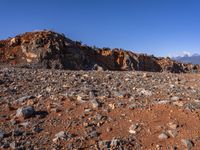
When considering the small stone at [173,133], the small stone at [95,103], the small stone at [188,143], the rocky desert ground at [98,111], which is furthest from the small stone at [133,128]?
the small stone at [95,103]

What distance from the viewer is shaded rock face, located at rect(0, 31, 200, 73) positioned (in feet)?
139

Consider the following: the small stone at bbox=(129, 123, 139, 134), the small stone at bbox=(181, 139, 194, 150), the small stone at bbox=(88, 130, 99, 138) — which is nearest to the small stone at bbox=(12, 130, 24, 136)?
the small stone at bbox=(88, 130, 99, 138)

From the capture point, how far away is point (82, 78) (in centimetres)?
1661

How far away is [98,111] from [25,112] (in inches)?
87.2

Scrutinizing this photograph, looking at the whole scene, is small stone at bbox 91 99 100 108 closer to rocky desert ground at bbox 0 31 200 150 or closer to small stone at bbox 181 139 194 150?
rocky desert ground at bbox 0 31 200 150

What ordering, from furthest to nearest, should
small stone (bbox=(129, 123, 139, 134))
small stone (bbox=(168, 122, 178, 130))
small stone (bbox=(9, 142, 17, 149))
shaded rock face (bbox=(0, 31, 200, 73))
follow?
1. shaded rock face (bbox=(0, 31, 200, 73))
2. small stone (bbox=(168, 122, 178, 130))
3. small stone (bbox=(129, 123, 139, 134))
4. small stone (bbox=(9, 142, 17, 149))

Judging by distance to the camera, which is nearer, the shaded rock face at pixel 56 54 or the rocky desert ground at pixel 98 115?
the rocky desert ground at pixel 98 115

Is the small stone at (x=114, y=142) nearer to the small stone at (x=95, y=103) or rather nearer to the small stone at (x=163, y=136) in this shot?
the small stone at (x=163, y=136)

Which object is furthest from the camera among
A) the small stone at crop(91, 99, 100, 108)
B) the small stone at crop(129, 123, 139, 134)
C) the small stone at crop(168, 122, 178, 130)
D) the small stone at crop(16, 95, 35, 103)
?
the small stone at crop(16, 95, 35, 103)

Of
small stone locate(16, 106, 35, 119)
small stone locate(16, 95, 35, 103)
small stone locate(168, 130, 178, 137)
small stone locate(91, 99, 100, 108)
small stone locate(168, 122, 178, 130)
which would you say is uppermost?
small stone locate(16, 95, 35, 103)

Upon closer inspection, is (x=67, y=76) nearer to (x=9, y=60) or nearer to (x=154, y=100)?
(x=154, y=100)

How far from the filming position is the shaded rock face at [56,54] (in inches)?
1673

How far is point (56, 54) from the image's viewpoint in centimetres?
4438

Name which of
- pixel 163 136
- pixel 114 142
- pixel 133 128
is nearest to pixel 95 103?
pixel 133 128
